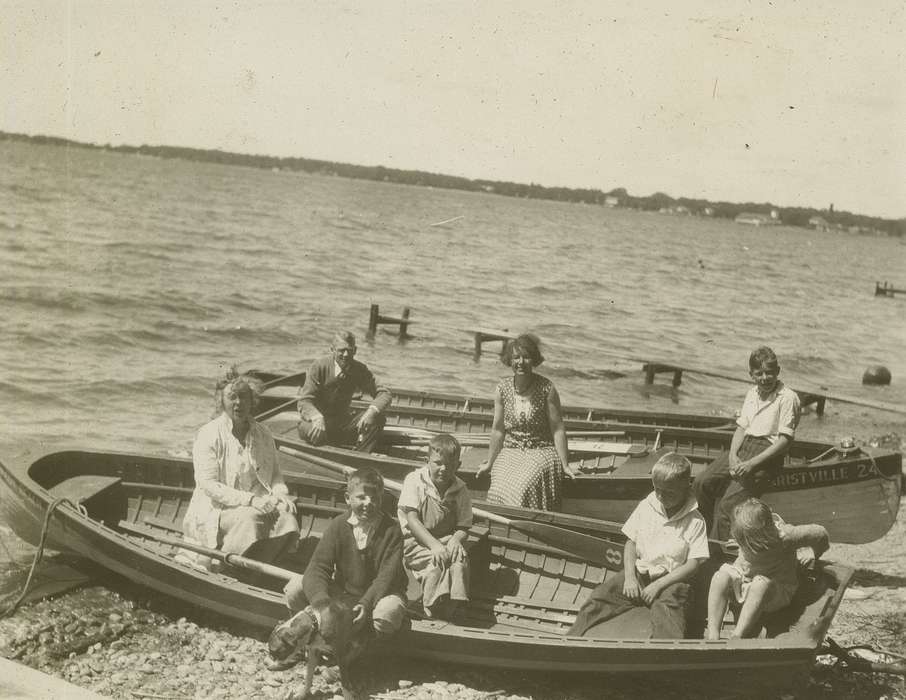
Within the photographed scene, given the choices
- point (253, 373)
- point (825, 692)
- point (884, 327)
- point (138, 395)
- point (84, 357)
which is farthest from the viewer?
point (884, 327)

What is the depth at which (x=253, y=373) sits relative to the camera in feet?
41.4

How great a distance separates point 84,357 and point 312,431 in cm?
1158

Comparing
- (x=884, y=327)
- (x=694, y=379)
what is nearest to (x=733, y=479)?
(x=694, y=379)

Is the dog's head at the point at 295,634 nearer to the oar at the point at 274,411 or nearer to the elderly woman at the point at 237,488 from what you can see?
the elderly woman at the point at 237,488

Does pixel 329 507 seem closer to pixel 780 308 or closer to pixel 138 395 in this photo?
pixel 138 395

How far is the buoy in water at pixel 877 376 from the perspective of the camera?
84.3 ft

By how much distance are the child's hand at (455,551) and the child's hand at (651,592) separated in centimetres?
130

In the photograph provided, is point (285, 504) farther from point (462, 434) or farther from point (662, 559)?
point (462, 434)

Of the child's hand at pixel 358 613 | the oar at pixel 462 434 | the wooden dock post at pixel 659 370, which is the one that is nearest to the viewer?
the child's hand at pixel 358 613

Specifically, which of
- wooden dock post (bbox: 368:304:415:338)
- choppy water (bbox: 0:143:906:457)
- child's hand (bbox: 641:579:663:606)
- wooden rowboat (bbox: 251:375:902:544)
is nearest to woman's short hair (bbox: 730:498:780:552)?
child's hand (bbox: 641:579:663:606)

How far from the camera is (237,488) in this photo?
7.05 metres

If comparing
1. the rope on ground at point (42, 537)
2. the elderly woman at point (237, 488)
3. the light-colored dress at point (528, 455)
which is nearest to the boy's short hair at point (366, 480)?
the elderly woman at point (237, 488)

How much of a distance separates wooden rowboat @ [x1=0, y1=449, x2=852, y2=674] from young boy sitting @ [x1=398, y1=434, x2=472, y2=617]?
261mm

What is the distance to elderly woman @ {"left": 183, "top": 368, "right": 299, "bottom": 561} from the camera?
6.91 metres
